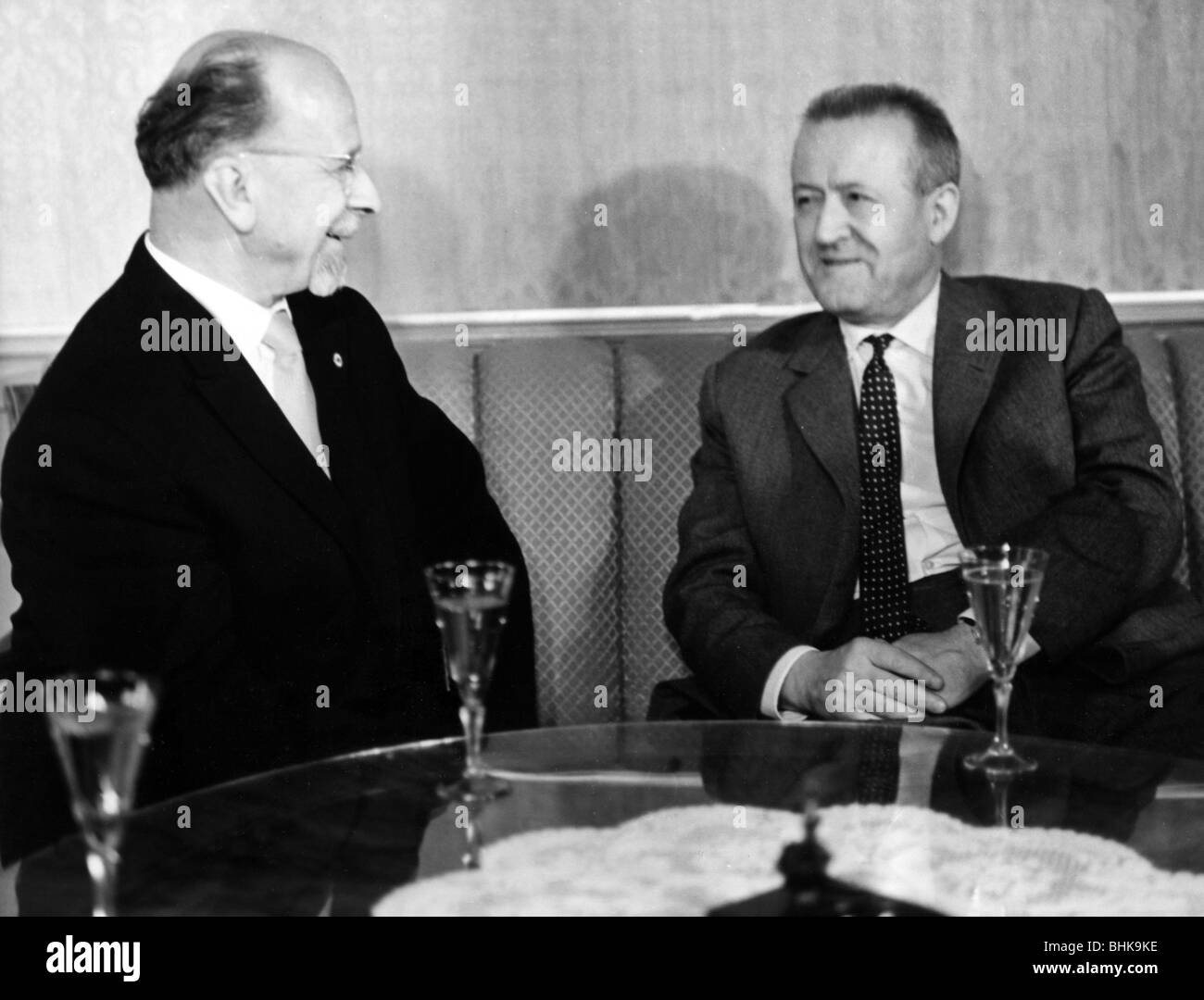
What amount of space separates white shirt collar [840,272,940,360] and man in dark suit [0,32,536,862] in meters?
0.77

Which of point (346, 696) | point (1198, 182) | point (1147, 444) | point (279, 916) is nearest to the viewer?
point (279, 916)

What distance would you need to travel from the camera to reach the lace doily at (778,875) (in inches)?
52.1

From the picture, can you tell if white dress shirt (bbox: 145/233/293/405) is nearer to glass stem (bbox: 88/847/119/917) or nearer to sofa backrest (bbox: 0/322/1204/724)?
sofa backrest (bbox: 0/322/1204/724)

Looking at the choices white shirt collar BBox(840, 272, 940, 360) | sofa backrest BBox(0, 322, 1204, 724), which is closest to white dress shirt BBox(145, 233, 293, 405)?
sofa backrest BBox(0, 322, 1204, 724)

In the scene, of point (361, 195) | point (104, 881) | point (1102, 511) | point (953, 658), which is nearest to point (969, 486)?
point (1102, 511)

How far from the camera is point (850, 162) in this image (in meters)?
2.59

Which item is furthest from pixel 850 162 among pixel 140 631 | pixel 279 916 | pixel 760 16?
pixel 279 916

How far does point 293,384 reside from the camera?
2.47 m

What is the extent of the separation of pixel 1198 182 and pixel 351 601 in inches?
70.2

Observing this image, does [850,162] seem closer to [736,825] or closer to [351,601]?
[351,601]

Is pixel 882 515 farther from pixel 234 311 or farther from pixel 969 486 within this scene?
pixel 234 311

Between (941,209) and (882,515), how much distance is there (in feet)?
1.74

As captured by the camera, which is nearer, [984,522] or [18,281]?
[984,522]
